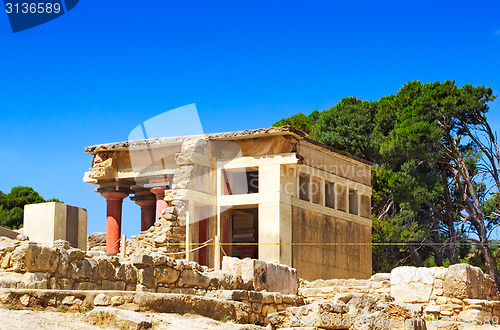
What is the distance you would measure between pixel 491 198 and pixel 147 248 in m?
18.9

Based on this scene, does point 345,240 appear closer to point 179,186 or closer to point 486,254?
point 179,186

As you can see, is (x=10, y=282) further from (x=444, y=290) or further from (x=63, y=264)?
(x=444, y=290)

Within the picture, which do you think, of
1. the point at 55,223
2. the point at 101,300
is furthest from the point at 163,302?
the point at 55,223

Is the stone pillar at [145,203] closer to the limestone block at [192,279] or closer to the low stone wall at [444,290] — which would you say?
the low stone wall at [444,290]

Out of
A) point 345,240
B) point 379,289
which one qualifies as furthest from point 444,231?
point 379,289

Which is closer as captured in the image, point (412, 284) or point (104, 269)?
point (104, 269)

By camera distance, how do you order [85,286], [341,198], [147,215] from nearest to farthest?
[85,286] → [341,198] → [147,215]

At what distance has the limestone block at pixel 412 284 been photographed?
43.9 feet

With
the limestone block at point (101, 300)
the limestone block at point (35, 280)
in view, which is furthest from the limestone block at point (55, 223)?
the limestone block at point (101, 300)

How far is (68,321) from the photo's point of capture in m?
7.83

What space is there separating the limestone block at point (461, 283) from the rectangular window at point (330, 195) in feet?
32.0

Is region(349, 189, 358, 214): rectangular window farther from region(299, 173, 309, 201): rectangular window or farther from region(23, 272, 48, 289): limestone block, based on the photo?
region(23, 272, 48, 289): limestone block

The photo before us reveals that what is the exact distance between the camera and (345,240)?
2319 centimetres

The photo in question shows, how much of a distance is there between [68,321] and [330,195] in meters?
15.9
